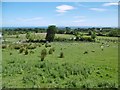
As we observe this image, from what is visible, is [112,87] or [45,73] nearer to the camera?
[112,87]

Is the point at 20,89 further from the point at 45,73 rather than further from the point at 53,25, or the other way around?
the point at 53,25

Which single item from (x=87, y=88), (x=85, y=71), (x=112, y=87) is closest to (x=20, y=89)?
(x=87, y=88)

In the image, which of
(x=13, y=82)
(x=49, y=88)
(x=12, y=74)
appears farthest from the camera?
(x=12, y=74)

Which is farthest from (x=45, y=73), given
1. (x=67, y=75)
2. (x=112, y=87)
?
(x=112, y=87)

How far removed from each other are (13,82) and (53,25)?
33700mm

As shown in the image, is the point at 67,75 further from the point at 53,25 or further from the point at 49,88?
the point at 53,25

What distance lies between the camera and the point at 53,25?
43656 mm

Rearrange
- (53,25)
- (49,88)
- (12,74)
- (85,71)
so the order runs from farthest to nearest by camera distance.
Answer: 1. (53,25)
2. (85,71)
3. (12,74)
4. (49,88)

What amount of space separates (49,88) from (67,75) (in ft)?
8.89

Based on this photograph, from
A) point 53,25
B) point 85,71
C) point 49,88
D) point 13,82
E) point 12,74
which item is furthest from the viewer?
point 53,25

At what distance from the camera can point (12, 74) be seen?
11820 mm

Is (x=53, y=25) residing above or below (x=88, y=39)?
above

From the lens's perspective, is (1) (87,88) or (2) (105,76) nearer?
(1) (87,88)

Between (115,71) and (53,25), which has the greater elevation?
(53,25)
